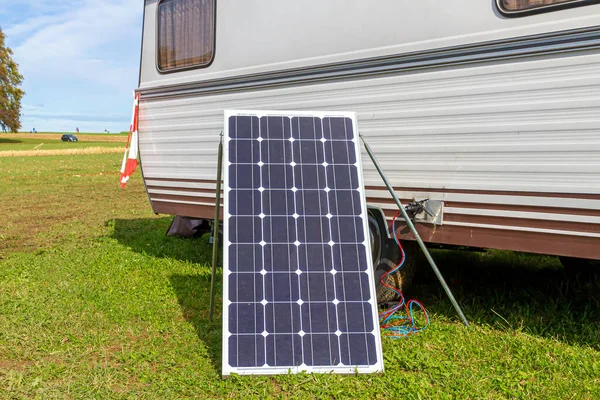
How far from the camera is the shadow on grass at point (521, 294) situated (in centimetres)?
451

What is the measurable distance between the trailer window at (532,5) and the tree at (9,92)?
53.8 meters

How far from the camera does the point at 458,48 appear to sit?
4.27m

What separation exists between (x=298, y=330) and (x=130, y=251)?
4146mm

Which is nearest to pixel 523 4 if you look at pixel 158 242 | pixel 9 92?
pixel 158 242

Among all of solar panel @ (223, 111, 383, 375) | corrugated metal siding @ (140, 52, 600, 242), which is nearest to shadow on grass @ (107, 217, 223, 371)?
solar panel @ (223, 111, 383, 375)

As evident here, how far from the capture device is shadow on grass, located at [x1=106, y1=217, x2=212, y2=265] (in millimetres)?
7156

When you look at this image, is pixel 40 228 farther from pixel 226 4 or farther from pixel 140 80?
pixel 226 4

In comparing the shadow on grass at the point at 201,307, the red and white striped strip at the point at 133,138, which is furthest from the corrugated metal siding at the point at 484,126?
the red and white striped strip at the point at 133,138

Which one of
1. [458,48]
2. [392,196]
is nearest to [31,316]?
[392,196]

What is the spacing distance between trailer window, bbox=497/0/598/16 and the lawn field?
86.1 inches

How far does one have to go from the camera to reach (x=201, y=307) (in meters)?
5.21

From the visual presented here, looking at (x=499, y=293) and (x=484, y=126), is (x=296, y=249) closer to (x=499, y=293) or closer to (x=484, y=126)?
(x=484, y=126)

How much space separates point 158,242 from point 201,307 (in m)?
2.84

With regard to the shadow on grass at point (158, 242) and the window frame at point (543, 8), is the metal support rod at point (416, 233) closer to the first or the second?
the window frame at point (543, 8)
